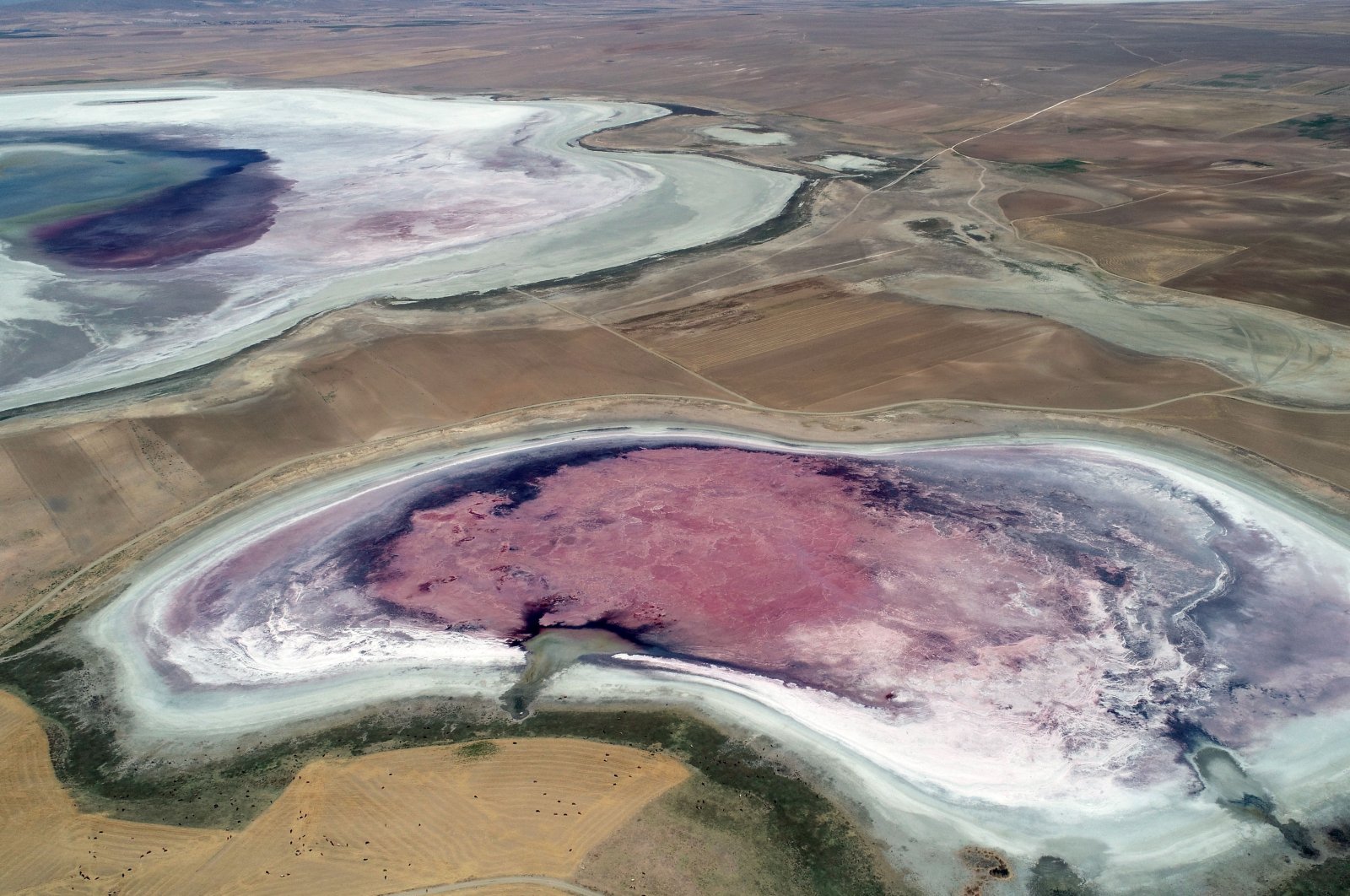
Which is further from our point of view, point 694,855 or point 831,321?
point 831,321

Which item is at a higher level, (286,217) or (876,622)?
(286,217)

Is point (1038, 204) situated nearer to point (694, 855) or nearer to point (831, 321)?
point (831, 321)

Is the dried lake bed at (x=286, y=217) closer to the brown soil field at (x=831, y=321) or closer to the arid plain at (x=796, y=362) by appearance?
the arid plain at (x=796, y=362)

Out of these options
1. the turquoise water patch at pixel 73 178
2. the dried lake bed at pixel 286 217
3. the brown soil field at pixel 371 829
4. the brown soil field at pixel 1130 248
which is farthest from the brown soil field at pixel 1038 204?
the turquoise water patch at pixel 73 178

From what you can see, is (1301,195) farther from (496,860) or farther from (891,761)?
(496,860)

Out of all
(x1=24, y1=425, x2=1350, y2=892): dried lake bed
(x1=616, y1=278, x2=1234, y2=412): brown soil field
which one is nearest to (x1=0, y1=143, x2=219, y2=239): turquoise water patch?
(x1=616, y1=278, x2=1234, y2=412): brown soil field

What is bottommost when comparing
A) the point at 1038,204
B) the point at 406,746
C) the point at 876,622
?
the point at 406,746

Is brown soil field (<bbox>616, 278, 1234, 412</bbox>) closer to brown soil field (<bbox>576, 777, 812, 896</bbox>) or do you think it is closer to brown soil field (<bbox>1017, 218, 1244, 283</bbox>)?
brown soil field (<bbox>1017, 218, 1244, 283</bbox>)

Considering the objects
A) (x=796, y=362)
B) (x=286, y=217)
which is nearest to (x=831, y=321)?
(x=796, y=362)
